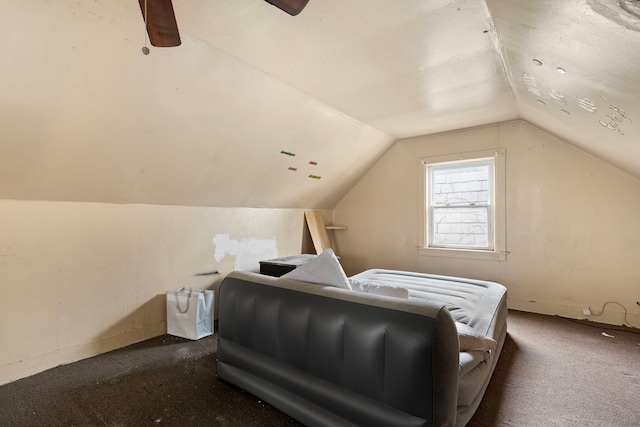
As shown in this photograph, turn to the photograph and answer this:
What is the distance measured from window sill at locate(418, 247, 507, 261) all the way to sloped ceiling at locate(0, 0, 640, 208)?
4.87 feet

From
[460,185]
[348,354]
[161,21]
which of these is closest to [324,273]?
[348,354]

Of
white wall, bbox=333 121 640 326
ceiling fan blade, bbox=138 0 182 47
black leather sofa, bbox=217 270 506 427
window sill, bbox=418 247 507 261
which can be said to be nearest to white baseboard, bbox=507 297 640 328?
white wall, bbox=333 121 640 326

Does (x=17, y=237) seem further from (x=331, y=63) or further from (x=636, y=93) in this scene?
(x=636, y=93)

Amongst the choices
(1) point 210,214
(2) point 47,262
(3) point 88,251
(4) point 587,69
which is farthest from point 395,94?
(2) point 47,262

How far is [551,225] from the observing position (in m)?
3.62

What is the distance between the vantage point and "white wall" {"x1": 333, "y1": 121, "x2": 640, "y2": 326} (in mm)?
3266

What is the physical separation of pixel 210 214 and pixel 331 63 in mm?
2069

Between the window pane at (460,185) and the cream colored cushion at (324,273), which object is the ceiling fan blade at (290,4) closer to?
the cream colored cushion at (324,273)

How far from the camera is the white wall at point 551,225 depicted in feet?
10.7

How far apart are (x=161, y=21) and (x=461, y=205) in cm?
396

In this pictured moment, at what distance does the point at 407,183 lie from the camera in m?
4.57

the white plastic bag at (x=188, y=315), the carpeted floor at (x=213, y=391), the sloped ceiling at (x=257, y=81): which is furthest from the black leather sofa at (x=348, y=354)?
the sloped ceiling at (x=257, y=81)

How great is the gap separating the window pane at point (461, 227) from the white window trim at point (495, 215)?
0.35 feet

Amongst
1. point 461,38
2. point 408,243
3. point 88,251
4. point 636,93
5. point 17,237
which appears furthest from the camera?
point 408,243
